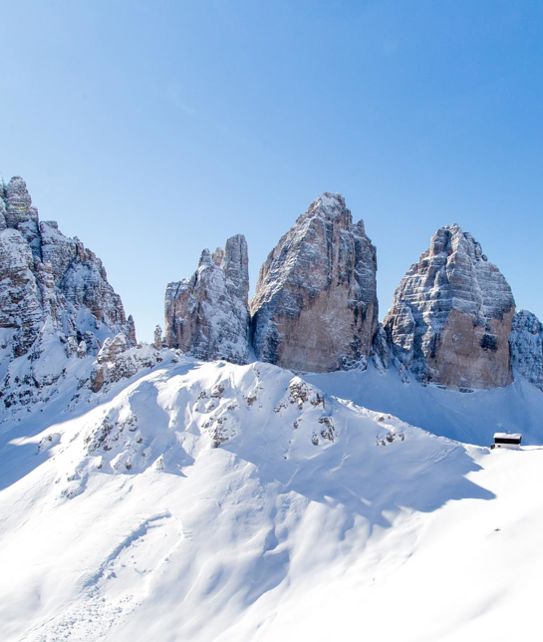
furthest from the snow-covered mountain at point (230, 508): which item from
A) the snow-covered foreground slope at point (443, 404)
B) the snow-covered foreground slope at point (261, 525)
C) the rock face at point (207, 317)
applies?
the snow-covered foreground slope at point (443, 404)

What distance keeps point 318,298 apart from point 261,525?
61.4 m

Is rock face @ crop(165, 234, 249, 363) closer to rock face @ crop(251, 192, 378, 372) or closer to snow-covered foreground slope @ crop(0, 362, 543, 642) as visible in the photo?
rock face @ crop(251, 192, 378, 372)

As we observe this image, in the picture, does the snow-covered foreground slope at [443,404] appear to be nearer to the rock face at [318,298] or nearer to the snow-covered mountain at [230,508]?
the rock face at [318,298]

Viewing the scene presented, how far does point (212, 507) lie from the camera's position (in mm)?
31547

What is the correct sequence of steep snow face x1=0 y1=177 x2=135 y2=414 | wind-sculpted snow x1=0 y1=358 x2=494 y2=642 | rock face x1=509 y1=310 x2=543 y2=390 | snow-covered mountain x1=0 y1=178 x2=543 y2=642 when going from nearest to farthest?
snow-covered mountain x1=0 y1=178 x2=543 y2=642, wind-sculpted snow x1=0 y1=358 x2=494 y2=642, steep snow face x1=0 y1=177 x2=135 y2=414, rock face x1=509 y1=310 x2=543 y2=390

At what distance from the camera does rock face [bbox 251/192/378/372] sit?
87.5m

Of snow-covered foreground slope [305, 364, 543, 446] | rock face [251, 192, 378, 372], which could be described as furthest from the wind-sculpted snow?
snow-covered foreground slope [305, 364, 543, 446]

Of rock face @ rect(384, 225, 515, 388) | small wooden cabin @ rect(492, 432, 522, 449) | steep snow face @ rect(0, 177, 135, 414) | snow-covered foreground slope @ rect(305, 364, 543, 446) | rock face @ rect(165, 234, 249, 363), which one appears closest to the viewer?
small wooden cabin @ rect(492, 432, 522, 449)

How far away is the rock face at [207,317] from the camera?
81.9m

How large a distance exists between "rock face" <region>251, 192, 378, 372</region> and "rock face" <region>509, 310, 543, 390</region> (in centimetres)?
2844

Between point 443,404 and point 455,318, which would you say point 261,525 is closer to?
point 443,404

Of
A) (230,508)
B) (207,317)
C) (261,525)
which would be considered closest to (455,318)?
(207,317)

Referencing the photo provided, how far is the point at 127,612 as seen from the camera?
84.4 feet

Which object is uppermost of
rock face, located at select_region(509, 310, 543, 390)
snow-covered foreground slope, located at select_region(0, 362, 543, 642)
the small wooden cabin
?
rock face, located at select_region(509, 310, 543, 390)
